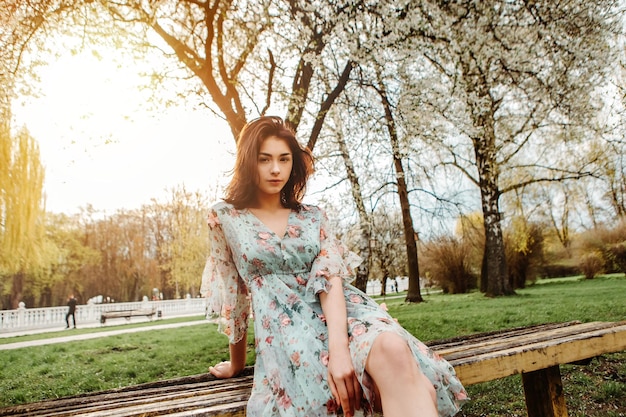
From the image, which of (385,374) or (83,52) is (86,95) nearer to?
(83,52)

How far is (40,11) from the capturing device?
235 inches

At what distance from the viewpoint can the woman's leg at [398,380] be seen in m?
1.28

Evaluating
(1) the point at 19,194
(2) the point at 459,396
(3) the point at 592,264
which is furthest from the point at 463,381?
(3) the point at 592,264

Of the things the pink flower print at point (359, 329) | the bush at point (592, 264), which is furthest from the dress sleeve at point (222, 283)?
the bush at point (592, 264)

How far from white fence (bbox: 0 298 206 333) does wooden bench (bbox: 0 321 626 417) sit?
15.2 m

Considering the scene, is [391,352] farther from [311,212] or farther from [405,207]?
[405,207]

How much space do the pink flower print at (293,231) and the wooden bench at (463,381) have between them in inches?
27.3

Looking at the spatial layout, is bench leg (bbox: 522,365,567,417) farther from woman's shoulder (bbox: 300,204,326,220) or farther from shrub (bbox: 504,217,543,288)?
shrub (bbox: 504,217,543,288)

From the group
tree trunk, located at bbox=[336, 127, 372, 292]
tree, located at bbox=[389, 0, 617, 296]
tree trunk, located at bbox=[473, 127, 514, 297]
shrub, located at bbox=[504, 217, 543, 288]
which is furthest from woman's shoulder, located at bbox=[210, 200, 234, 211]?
shrub, located at bbox=[504, 217, 543, 288]

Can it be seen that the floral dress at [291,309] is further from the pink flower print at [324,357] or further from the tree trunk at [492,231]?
the tree trunk at [492,231]

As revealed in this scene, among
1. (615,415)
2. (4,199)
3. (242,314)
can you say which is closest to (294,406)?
(242,314)

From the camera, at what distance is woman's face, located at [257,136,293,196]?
2.12m

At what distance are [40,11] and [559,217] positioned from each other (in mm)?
31672

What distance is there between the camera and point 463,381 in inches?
69.0
